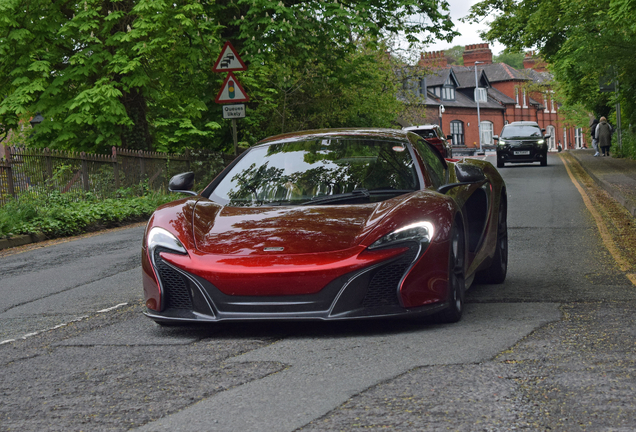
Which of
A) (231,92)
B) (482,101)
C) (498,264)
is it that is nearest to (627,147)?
(231,92)

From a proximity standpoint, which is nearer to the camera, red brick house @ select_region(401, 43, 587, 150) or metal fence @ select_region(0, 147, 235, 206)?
metal fence @ select_region(0, 147, 235, 206)

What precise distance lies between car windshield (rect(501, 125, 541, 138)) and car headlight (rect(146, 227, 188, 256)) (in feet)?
87.8

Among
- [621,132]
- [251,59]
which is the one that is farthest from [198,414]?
[621,132]

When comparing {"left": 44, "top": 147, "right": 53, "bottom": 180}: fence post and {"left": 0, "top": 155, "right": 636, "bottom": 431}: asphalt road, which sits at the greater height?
{"left": 44, "top": 147, "right": 53, "bottom": 180}: fence post

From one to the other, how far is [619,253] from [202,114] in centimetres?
1590

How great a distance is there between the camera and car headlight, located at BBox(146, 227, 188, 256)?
16.1 feet

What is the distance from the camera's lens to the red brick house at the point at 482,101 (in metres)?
76.2

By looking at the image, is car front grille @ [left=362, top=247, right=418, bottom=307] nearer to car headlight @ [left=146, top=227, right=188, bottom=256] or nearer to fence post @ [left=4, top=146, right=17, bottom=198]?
car headlight @ [left=146, top=227, right=188, bottom=256]

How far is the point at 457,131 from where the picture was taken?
257ft

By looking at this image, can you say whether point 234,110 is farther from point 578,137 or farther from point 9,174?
point 578,137

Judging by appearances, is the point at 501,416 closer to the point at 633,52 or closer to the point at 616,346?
the point at 616,346

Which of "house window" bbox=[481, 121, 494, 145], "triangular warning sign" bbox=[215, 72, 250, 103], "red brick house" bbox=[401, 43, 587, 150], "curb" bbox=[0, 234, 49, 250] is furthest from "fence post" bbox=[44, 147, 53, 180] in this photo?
"house window" bbox=[481, 121, 494, 145]

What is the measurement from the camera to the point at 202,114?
891 inches

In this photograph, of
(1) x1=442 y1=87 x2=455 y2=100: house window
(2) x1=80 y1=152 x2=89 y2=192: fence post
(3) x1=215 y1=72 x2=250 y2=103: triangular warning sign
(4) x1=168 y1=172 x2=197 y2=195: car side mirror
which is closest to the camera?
(4) x1=168 y1=172 x2=197 y2=195: car side mirror
